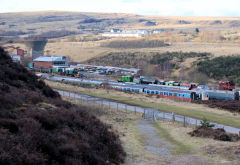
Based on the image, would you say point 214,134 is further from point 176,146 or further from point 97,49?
point 97,49

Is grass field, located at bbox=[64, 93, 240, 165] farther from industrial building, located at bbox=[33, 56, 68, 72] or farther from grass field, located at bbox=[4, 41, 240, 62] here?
grass field, located at bbox=[4, 41, 240, 62]

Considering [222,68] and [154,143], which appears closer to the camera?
[154,143]

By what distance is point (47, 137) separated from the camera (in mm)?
14516

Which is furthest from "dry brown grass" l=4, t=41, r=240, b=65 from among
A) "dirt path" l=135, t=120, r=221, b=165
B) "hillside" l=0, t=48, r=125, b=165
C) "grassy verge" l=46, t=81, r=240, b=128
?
"hillside" l=0, t=48, r=125, b=165

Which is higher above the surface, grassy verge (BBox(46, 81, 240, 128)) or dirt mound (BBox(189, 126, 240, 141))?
dirt mound (BBox(189, 126, 240, 141))

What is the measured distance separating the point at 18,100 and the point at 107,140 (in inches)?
245

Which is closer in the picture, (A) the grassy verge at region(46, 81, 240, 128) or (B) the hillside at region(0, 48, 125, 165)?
(B) the hillside at region(0, 48, 125, 165)

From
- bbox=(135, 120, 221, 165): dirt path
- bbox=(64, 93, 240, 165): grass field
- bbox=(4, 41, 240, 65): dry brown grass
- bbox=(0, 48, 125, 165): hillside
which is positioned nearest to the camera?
bbox=(0, 48, 125, 165): hillside

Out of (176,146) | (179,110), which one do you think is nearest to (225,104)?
Result: (179,110)

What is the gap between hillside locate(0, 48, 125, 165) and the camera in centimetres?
1258

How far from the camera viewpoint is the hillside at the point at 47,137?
12578 mm

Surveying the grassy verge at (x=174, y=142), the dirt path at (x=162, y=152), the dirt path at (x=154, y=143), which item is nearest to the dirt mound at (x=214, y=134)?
the grassy verge at (x=174, y=142)

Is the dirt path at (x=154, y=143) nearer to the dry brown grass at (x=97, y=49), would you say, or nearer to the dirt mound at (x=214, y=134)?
the dirt mound at (x=214, y=134)

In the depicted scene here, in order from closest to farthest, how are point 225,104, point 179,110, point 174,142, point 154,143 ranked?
point 154,143 → point 174,142 → point 179,110 → point 225,104
